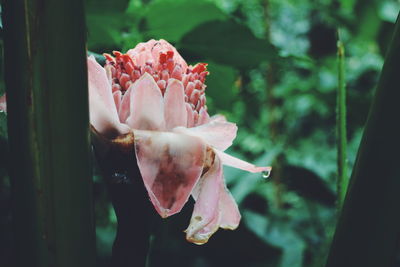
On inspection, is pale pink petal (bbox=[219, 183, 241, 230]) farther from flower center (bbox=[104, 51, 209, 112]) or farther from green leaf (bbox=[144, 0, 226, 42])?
green leaf (bbox=[144, 0, 226, 42])

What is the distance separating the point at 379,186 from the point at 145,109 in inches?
4.3

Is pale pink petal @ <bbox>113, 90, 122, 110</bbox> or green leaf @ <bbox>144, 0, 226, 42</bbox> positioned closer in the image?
pale pink petal @ <bbox>113, 90, 122, 110</bbox>

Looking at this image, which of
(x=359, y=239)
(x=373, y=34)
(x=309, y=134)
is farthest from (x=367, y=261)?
(x=309, y=134)

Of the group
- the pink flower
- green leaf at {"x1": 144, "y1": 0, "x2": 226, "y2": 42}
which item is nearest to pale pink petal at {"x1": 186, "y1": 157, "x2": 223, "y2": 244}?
the pink flower

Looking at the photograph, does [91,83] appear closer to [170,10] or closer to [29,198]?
[29,198]

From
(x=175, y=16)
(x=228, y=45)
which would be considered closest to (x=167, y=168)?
(x=228, y=45)

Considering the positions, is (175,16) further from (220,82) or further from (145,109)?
(145,109)

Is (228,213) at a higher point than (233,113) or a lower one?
higher

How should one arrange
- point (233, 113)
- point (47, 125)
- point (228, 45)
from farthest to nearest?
point (233, 113), point (228, 45), point (47, 125)

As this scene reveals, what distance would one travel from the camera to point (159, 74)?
0.25 metres

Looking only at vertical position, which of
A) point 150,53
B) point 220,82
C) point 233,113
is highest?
point 150,53

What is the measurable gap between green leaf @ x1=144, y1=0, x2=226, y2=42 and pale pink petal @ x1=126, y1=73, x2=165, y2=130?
16.6 inches

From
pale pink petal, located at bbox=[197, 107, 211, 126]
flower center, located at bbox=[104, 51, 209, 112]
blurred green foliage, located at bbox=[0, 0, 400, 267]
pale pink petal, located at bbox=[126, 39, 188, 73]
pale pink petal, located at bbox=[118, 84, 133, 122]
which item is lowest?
blurred green foliage, located at bbox=[0, 0, 400, 267]

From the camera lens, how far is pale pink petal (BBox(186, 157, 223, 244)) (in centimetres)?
21
